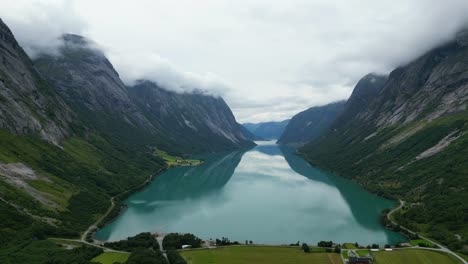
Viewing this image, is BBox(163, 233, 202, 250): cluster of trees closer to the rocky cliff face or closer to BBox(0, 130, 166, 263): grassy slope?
BBox(0, 130, 166, 263): grassy slope

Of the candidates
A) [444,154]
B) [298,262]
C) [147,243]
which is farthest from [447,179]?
[147,243]

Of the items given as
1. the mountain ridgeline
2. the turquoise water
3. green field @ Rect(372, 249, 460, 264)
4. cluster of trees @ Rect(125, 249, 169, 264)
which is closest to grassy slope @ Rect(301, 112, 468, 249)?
the turquoise water

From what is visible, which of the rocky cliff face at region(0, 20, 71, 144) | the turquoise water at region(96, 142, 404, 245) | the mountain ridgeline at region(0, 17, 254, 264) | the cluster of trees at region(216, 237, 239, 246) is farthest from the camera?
the rocky cliff face at region(0, 20, 71, 144)

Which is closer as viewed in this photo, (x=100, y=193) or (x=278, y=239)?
(x=278, y=239)

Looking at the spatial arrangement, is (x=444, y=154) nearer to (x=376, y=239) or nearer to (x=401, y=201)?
(x=401, y=201)

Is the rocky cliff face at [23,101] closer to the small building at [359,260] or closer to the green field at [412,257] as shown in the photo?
the small building at [359,260]

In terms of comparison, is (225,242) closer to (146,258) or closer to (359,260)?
(146,258)

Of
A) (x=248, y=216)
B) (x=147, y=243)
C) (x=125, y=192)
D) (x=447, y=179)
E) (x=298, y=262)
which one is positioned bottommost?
(x=298, y=262)
